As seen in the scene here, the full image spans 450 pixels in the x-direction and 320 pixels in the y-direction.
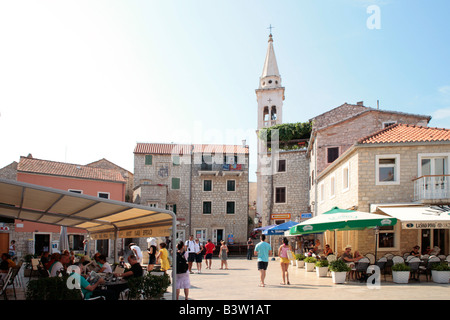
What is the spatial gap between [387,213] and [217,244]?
2549 cm

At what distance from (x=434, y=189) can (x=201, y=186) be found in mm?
26815

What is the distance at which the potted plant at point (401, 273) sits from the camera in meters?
13.3

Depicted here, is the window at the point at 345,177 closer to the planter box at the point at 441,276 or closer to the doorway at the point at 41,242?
the planter box at the point at 441,276

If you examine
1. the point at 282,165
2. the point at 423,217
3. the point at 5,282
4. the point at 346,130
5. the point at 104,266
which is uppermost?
the point at 346,130

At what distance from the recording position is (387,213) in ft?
49.6

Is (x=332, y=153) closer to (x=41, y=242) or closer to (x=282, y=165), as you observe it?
(x=282, y=165)

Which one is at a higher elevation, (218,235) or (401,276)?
(401,276)

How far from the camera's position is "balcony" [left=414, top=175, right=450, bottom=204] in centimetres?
1631

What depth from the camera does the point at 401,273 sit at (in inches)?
525

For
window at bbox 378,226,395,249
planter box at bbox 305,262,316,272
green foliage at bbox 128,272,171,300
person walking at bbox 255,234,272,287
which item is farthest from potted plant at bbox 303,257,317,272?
green foliage at bbox 128,272,171,300

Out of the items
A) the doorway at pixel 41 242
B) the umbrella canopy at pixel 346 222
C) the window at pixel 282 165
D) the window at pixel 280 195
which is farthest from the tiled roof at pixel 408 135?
the doorway at pixel 41 242

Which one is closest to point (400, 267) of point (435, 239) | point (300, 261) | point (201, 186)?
point (435, 239)

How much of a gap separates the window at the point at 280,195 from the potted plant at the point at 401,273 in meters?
21.7
